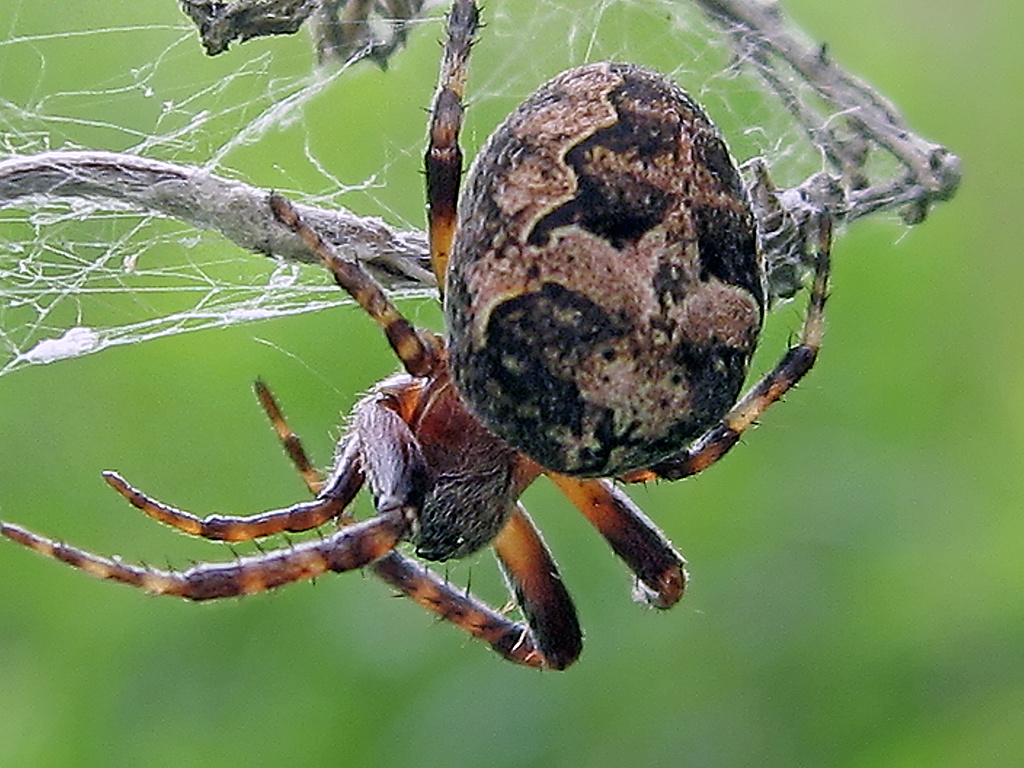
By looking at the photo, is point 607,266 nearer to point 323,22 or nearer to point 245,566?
point 323,22

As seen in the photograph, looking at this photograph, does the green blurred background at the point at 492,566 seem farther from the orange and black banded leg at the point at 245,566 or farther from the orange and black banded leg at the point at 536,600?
the orange and black banded leg at the point at 245,566

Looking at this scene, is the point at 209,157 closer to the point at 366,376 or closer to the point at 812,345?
the point at 366,376

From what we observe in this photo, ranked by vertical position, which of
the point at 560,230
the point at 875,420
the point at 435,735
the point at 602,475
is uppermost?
the point at 560,230

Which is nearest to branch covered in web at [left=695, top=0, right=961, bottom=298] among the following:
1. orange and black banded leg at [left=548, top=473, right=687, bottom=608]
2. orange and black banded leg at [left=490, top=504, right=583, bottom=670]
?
orange and black banded leg at [left=548, top=473, right=687, bottom=608]

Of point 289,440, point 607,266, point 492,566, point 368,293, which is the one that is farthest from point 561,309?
point 492,566

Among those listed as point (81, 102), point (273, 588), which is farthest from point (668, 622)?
point (81, 102)

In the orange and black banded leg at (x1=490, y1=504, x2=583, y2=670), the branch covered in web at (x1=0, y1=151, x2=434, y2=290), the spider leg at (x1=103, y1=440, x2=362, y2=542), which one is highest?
the branch covered in web at (x1=0, y1=151, x2=434, y2=290)

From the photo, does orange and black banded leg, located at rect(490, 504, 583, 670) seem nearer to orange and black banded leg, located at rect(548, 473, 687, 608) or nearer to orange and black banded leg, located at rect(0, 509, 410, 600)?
orange and black banded leg, located at rect(548, 473, 687, 608)
